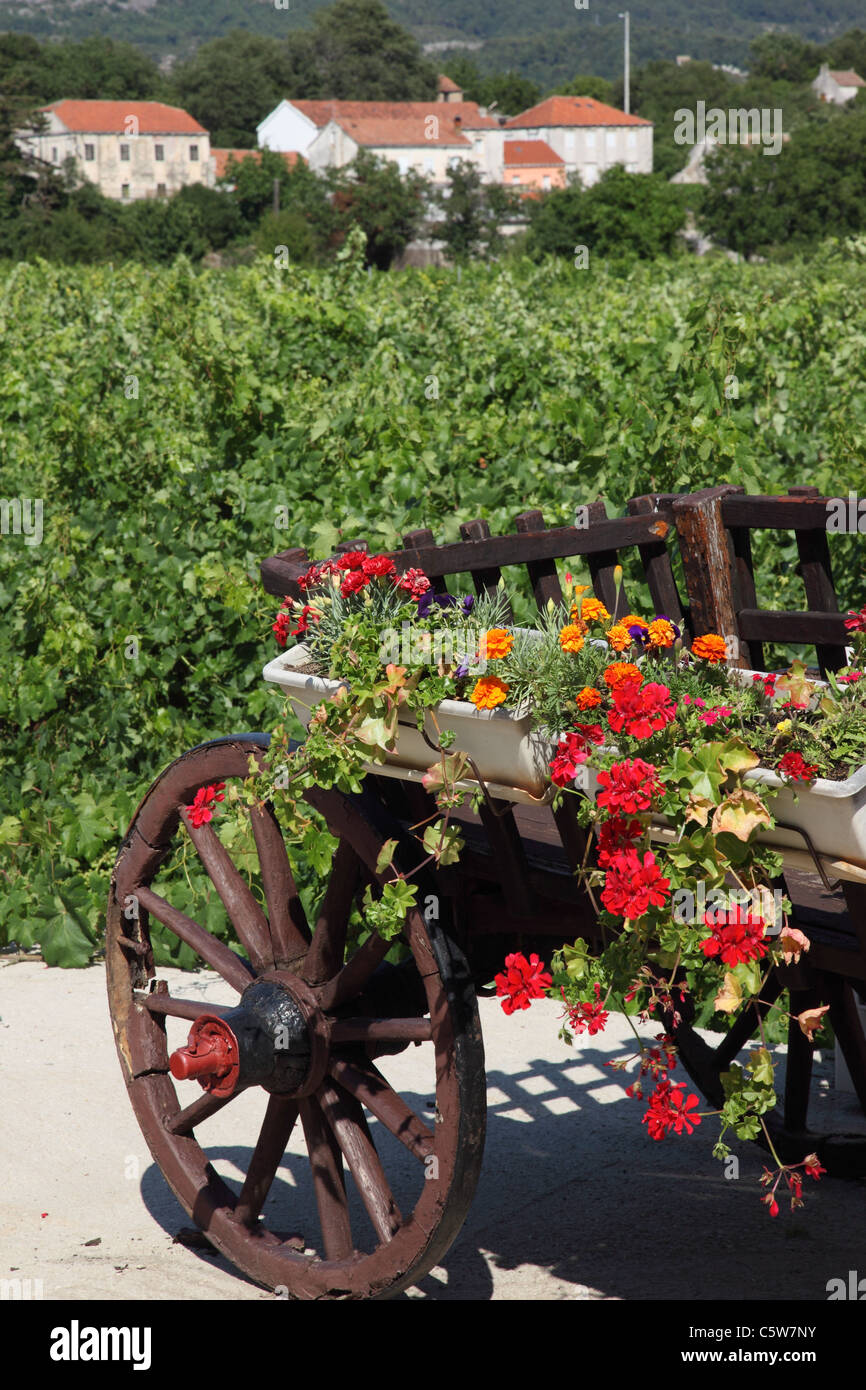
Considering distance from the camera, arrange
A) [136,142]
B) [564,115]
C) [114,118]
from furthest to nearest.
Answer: [564,115], [136,142], [114,118]

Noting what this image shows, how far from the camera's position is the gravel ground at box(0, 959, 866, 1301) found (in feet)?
9.34

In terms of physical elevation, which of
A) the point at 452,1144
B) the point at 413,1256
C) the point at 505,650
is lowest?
the point at 413,1256

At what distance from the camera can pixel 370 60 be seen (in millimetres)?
118250

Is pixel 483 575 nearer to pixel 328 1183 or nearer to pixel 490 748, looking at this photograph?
pixel 490 748

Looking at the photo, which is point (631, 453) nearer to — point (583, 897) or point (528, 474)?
point (528, 474)

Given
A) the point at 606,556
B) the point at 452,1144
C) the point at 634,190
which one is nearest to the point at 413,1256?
the point at 452,1144

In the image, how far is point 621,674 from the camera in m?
2.03

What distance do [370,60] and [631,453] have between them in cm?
12432

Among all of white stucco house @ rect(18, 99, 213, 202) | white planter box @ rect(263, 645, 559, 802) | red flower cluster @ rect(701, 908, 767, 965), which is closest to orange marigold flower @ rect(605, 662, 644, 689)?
white planter box @ rect(263, 645, 559, 802)

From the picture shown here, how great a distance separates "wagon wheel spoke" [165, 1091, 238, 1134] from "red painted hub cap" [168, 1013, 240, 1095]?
0.31m

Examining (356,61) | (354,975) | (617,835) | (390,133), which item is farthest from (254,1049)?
(356,61)

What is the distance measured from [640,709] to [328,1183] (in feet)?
3.76

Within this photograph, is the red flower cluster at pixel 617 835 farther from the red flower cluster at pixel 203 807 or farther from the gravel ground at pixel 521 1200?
the gravel ground at pixel 521 1200

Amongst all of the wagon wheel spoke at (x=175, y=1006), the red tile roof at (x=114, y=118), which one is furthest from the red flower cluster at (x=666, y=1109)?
the red tile roof at (x=114, y=118)
